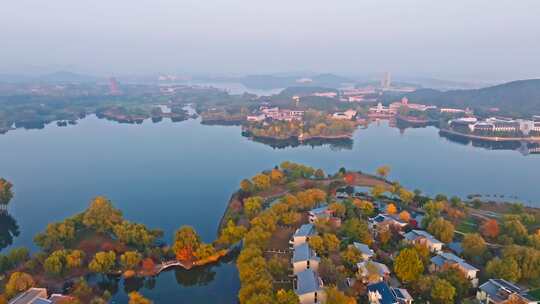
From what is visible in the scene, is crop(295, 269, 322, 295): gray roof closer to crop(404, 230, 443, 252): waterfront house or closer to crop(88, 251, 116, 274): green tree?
crop(404, 230, 443, 252): waterfront house

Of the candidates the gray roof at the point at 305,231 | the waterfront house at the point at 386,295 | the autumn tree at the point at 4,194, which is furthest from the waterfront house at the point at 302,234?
the autumn tree at the point at 4,194

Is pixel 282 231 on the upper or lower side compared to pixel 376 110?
lower

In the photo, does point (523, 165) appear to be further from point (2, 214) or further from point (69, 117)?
point (69, 117)

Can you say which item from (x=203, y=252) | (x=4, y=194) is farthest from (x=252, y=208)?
(x=4, y=194)

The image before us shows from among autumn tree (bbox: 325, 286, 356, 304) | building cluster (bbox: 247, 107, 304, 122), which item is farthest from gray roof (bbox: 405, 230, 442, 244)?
building cluster (bbox: 247, 107, 304, 122)

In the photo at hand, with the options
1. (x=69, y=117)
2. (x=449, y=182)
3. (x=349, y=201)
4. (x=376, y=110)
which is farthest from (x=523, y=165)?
(x=69, y=117)

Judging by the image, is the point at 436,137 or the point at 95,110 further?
the point at 95,110
